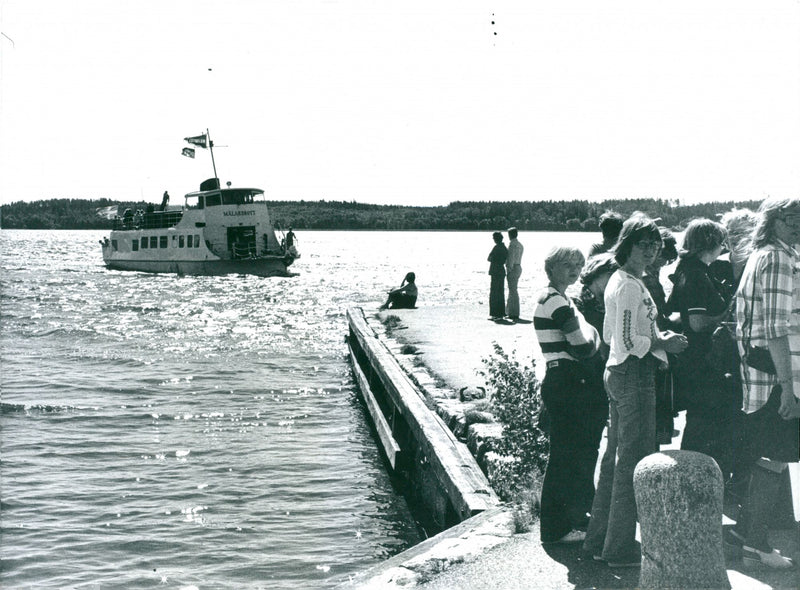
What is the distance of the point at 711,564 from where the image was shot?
13.4 feet

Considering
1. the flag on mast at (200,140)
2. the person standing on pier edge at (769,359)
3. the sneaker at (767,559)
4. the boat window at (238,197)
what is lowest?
the sneaker at (767,559)

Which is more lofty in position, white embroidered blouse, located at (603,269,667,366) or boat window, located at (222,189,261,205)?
boat window, located at (222,189,261,205)

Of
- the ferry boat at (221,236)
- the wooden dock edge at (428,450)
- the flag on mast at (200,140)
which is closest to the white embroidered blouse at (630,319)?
the wooden dock edge at (428,450)

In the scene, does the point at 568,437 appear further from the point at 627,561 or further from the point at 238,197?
the point at 238,197

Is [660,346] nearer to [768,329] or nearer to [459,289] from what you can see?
[768,329]

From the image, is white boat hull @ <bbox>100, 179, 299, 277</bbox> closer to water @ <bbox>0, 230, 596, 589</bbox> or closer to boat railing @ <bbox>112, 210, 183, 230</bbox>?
boat railing @ <bbox>112, 210, 183, 230</bbox>

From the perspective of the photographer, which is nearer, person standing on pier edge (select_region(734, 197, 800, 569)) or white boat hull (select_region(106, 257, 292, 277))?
person standing on pier edge (select_region(734, 197, 800, 569))

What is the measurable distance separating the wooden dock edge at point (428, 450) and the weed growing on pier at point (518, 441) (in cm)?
15

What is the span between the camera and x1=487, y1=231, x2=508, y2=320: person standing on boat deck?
635 inches

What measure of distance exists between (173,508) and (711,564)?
6.77 metres

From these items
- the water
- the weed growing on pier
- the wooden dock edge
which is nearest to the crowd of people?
the weed growing on pier

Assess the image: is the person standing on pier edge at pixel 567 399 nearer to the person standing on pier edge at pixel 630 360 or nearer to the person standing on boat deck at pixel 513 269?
the person standing on pier edge at pixel 630 360

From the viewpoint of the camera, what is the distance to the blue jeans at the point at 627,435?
4.64m

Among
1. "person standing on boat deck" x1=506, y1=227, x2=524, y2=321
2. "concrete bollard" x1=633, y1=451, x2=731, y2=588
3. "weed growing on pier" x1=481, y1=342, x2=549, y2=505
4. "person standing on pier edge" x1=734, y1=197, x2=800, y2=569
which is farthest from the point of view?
"person standing on boat deck" x1=506, y1=227, x2=524, y2=321
